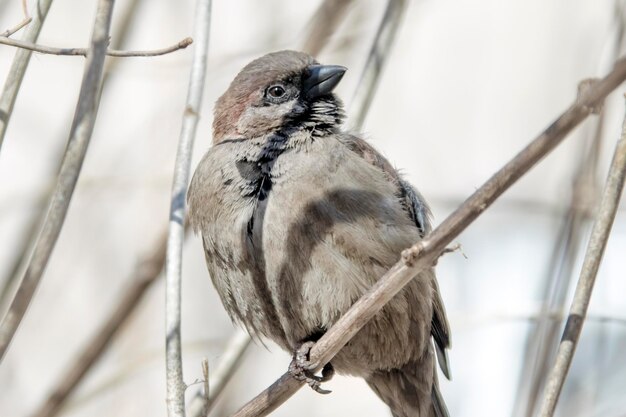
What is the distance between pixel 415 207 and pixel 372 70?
1.85ft

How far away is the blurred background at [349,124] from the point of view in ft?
13.1

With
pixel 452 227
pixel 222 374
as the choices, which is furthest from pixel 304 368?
pixel 452 227

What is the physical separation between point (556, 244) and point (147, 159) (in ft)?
8.21

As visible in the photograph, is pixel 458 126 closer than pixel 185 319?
No

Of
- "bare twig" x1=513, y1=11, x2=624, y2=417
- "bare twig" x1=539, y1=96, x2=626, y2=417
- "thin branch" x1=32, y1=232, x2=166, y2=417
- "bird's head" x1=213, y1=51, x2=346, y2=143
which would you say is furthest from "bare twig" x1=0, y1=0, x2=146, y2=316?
"bare twig" x1=539, y1=96, x2=626, y2=417

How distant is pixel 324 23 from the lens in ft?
13.2

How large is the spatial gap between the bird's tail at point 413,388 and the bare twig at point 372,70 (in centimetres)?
99

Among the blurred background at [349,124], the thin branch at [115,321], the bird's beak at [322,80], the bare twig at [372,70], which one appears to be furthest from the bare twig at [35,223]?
the bare twig at [372,70]

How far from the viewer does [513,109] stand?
21.1 ft

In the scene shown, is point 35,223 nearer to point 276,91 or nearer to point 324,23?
point 276,91

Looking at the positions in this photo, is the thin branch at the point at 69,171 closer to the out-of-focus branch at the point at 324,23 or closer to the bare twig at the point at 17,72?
the bare twig at the point at 17,72

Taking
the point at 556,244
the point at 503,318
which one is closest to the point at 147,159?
the point at 503,318

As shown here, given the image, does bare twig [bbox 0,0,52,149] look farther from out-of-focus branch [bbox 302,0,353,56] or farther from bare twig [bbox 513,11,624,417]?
out-of-focus branch [bbox 302,0,353,56]

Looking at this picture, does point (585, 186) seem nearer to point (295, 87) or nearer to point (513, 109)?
point (295, 87)
